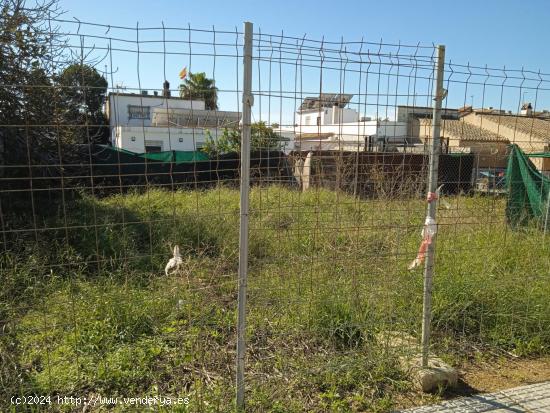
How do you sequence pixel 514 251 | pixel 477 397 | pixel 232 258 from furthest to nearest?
pixel 232 258 < pixel 514 251 < pixel 477 397

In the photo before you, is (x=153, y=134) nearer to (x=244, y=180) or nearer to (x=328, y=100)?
(x=328, y=100)

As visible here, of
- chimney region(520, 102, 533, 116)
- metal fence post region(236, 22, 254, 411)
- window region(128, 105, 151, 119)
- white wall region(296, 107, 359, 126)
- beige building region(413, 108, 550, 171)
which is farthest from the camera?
chimney region(520, 102, 533, 116)

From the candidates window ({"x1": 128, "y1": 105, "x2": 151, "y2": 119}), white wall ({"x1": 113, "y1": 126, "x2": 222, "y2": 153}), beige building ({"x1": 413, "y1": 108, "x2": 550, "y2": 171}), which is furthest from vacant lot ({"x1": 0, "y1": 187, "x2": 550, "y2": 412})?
beige building ({"x1": 413, "y1": 108, "x2": 550, "y2": 171})

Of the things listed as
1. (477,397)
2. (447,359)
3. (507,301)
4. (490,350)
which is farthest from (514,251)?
(477,397)

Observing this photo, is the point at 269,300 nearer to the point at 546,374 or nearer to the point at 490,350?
the point at 490,350

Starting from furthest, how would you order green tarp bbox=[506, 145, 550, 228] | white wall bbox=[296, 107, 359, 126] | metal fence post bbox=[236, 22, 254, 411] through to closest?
green tarp bbox=[506, 145, 550, 228] → white wall bbox=[296, 107, 359, 126] → metal fence post bbox=[236, 22, 254, 411]

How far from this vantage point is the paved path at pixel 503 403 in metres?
2.85

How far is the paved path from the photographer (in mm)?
2846

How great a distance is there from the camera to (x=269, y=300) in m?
4.16

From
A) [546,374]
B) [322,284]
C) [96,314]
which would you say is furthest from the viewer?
[322,284]

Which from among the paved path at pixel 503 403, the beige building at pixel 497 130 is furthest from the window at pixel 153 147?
the paved path at pixel 503 403

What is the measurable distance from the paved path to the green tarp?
4.53 metres

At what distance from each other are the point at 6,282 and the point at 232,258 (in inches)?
104

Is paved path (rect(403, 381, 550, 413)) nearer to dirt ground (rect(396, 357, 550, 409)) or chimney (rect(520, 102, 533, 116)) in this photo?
dirt ground (rect(396, 357, 550, 409))
